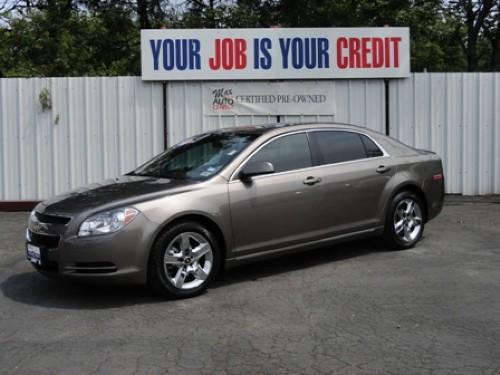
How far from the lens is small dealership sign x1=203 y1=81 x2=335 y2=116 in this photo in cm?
1173

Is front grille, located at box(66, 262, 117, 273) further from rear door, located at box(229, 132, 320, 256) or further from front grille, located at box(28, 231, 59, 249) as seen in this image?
rear door, located at box(229, 132, 320, 256)

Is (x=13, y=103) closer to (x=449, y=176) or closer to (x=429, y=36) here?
(x=449, y=176)

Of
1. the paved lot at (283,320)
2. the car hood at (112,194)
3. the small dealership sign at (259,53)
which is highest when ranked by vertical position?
the small dealership sign at (259,53)

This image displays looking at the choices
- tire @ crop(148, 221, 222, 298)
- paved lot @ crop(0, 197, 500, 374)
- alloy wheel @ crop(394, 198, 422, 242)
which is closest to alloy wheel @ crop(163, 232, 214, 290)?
tire @ crop(148, 221, 222, 298)

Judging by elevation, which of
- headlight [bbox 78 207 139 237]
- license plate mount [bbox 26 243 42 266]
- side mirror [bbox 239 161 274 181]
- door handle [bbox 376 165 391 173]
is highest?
side mirror [bbox 239 161 274 181]

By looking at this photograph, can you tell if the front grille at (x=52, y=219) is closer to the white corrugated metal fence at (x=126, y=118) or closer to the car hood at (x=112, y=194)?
the car hood at (x=112, y=194)

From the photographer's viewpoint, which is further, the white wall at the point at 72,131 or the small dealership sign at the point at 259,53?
the white wall at the point at 72,131

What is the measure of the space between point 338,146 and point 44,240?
11.1 feet

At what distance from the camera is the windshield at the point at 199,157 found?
6.79m

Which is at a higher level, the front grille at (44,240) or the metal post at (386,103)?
the metal post at (386,103)

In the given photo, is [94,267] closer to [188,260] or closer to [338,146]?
[188,260]

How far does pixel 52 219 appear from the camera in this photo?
614cm

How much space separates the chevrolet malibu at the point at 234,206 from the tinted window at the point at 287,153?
0.01 meters

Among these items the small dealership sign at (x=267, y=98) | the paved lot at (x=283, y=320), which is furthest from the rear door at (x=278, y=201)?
the small dealership sign at (x=267, y=98)
